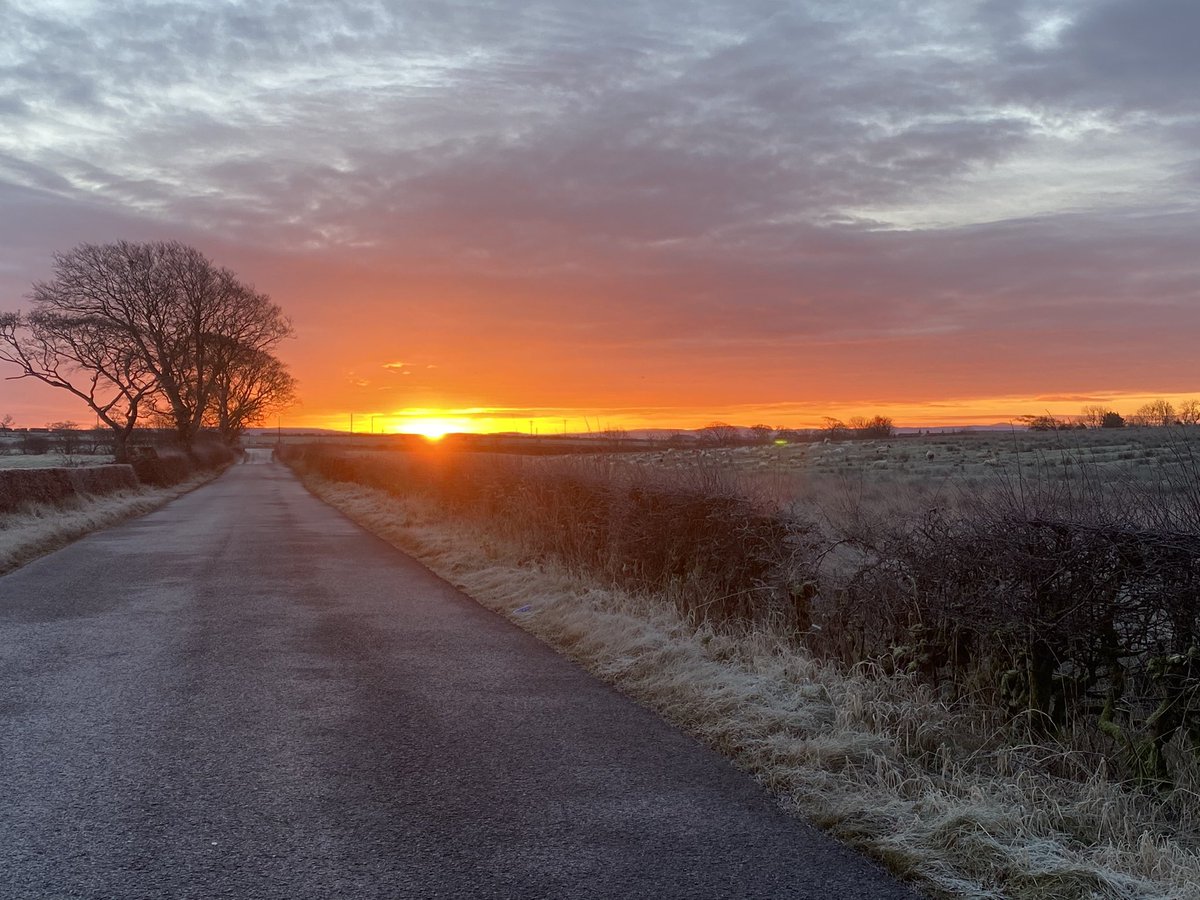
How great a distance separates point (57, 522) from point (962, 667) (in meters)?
19.7

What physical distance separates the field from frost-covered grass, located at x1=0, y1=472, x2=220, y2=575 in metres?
11.1

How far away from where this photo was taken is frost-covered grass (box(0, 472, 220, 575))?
15.9 m

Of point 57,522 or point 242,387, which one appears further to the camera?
point 242,387

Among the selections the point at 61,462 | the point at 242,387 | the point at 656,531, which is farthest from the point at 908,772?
the point at 242,387

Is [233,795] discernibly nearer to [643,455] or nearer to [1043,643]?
[1043,643]

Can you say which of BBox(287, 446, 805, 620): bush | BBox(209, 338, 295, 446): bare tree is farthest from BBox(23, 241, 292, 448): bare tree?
BBox(287, 446, 805, 620): bush

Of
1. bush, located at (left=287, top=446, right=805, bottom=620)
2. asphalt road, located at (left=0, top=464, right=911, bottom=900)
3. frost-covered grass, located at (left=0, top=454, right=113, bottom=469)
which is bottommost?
asphalt road, located at (left=0, top=464, right=911, bottom=900)

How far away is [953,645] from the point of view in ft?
20.8

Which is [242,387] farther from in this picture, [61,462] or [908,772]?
[908,772]

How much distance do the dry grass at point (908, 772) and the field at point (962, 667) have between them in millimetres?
14

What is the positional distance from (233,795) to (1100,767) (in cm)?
459

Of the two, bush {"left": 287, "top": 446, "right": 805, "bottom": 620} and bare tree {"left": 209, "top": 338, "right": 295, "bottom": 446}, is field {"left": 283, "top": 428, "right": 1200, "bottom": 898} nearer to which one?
bush {"left": 287, "top": 446, "right": 805, "bottom": 620}

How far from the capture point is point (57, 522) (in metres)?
19.8

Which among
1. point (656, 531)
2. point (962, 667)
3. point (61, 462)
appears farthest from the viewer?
point (61, 462)
